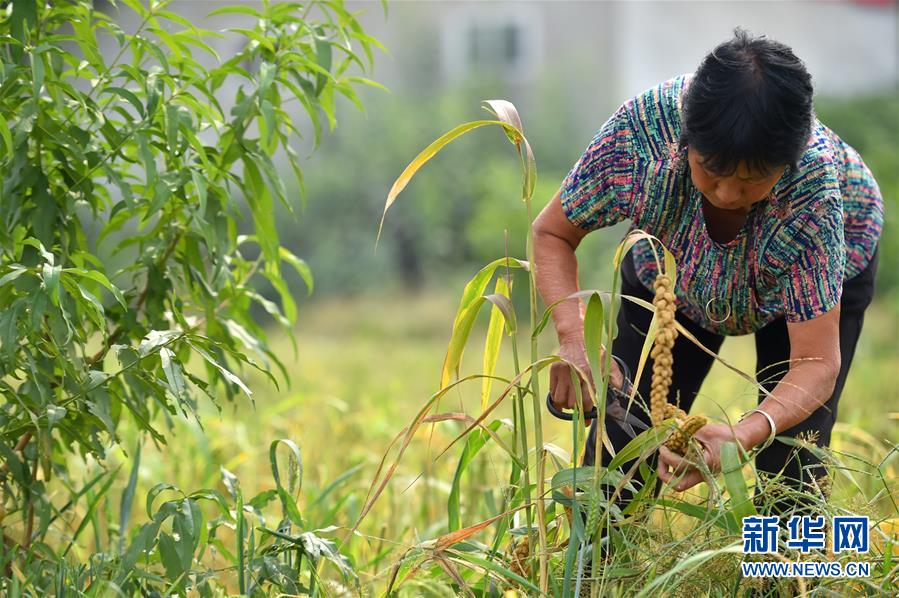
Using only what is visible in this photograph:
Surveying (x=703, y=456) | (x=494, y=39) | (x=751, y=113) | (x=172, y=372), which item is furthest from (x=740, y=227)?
(x=494, y=39)

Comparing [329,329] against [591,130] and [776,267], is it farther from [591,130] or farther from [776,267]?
[776,267]

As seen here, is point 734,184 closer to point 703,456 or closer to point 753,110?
point 753,110

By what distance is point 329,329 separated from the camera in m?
9.78

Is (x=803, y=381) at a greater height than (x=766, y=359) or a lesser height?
greater

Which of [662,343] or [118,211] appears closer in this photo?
[662,343]

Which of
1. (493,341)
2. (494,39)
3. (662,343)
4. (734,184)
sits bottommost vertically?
(494,39)

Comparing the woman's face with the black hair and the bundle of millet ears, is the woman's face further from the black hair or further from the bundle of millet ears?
the bundle of millet ears

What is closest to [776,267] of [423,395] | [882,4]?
[423,395]

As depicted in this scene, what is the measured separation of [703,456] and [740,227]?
49cm

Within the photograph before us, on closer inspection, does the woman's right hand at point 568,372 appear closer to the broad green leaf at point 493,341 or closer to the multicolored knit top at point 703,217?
the broad green leaf at point 493,341

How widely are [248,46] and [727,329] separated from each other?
1.20m

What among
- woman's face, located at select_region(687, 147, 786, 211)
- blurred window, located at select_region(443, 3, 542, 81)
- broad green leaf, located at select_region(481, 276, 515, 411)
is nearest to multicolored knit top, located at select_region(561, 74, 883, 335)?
woman's face, located at select_region(687, 147, 786, 211)

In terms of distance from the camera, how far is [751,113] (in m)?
1.78

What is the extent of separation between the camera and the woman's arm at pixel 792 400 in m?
1.85
